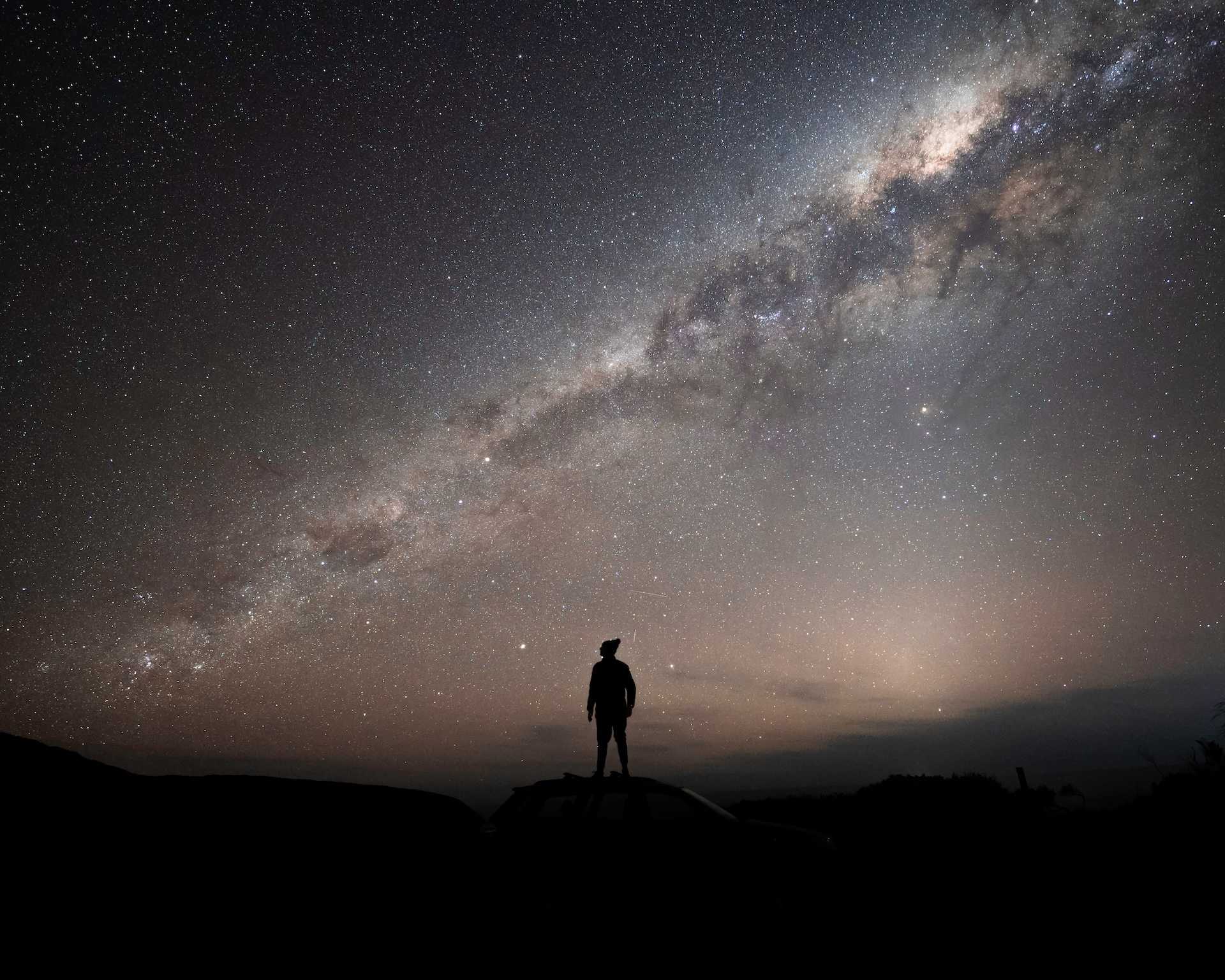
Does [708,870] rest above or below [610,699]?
below

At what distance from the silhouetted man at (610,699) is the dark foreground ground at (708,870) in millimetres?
2381

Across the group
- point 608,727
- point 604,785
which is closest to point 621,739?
point 608,727

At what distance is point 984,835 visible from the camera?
10.1 m

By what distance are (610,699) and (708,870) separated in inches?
178

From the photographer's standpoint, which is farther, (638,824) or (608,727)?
(608,727)

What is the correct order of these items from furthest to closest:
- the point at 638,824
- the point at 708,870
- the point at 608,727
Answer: the point at 608,727
the point at 638,824
the point at 708,870

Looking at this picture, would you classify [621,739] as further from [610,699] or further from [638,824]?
[638,824]

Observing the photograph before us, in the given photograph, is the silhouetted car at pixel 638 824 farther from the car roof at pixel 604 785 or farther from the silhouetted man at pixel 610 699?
the silhouetted man at pixel 610 699

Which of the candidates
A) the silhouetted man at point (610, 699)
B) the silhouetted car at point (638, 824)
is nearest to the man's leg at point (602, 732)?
the silhouetted man at point (610, 699)

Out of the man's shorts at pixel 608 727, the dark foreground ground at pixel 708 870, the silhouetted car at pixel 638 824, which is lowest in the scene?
the dark foreground ground at pixel 708 870

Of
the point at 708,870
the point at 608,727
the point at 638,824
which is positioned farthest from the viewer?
the point at 608,727

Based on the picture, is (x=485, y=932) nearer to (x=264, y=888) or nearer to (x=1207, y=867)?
(x=1207, y=867)

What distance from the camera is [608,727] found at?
27.7 ft

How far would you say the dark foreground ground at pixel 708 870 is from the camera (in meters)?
3.96
